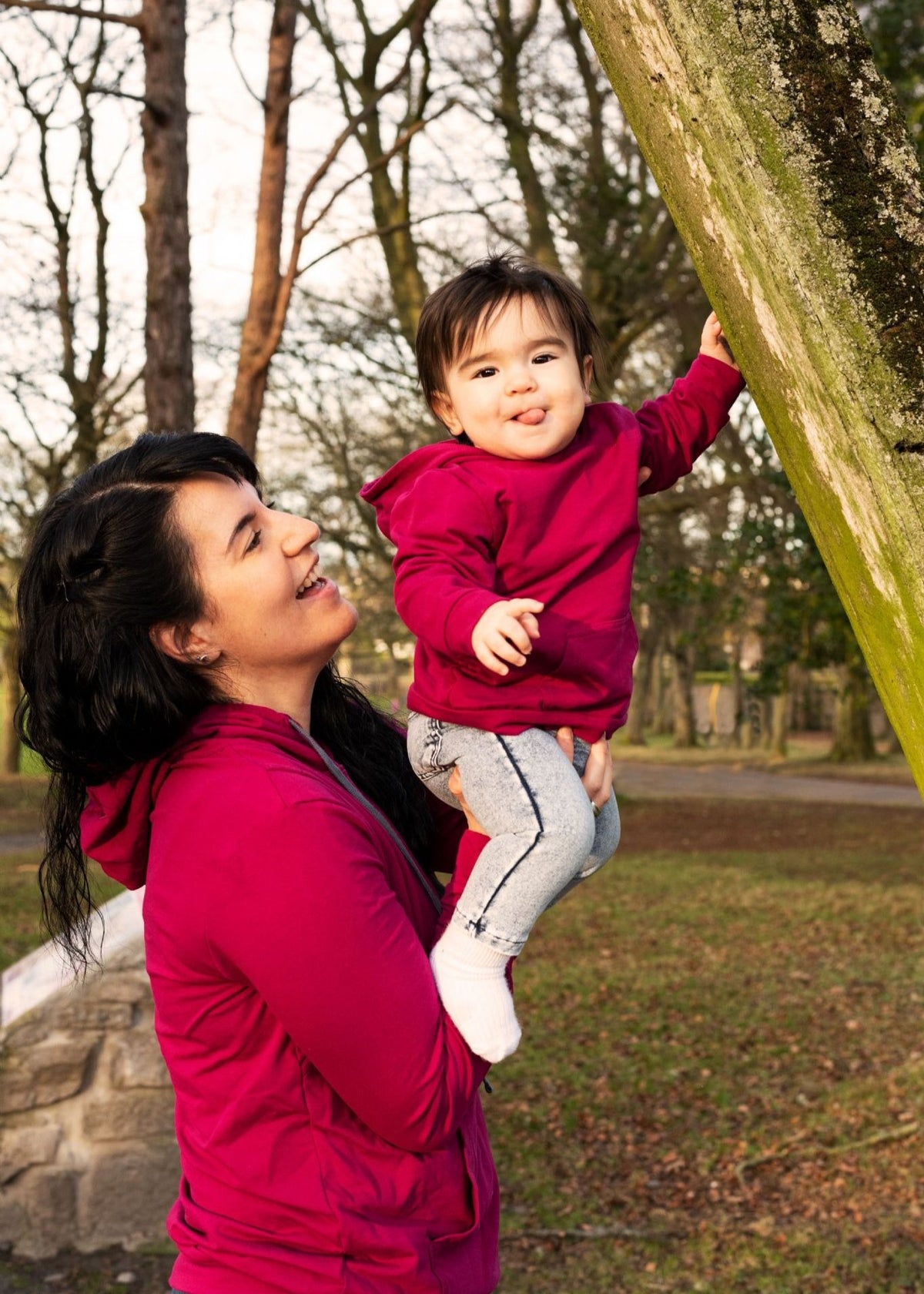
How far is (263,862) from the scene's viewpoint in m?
1.52

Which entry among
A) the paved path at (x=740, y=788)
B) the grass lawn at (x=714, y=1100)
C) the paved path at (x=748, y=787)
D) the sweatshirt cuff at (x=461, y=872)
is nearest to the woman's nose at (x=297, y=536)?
the sweatshirt cuff at (x=461, y=872)

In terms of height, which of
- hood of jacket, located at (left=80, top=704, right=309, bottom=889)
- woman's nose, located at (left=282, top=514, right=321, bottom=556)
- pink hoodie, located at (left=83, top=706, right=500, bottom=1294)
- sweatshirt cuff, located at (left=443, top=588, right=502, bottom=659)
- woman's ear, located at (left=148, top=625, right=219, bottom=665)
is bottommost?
pink hoodie, located at (left=83, top=706, right=500, bottom=1294)

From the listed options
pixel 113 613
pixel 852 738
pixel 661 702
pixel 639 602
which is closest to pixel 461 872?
pixel 113 613

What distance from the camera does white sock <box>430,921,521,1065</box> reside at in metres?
1.57

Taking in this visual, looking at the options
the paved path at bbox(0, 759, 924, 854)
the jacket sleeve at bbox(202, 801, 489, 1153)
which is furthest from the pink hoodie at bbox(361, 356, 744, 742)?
the paved path at bbox(0, 759, 924, 854)

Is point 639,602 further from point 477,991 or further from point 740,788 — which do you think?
point 477,991

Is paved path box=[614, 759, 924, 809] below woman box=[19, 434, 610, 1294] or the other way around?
below

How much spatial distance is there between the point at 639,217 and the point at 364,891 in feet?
43.7

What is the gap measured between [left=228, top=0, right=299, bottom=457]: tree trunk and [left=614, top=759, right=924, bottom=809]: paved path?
35.8ft

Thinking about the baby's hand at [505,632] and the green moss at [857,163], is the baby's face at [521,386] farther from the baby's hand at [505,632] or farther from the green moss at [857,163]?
the green moss at [857,163]

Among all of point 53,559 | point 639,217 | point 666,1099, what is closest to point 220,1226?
point 53,559

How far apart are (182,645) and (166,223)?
5.75 m

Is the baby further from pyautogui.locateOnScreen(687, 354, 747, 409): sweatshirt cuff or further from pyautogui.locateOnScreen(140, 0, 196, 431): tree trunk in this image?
pyautogui.locateOnScreen(140, 0, 196, 431): tree trunk

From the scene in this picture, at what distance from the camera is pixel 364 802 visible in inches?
68.7
